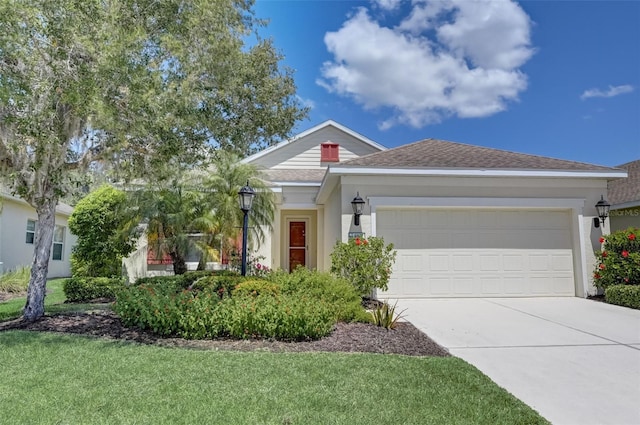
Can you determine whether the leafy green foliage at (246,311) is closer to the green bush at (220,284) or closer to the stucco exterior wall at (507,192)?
the green bush at (220,284)

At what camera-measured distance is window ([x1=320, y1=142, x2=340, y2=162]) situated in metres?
15.2

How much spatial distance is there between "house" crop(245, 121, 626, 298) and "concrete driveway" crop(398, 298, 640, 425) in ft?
2.89

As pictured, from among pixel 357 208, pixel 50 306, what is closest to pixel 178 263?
pixel 50 306

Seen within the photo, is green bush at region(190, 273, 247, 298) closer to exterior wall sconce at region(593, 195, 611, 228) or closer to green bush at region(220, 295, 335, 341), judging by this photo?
green bush at region(220, 295, 335, 341)

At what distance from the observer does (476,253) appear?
30.5 feet

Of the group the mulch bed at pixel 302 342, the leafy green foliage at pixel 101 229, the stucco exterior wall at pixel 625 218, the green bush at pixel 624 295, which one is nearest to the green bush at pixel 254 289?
the mulch bed at pixel 302 342

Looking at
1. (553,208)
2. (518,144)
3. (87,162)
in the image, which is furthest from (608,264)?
(87,162)

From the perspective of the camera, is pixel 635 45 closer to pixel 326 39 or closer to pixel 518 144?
pixel 518 144

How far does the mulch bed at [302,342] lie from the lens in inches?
192

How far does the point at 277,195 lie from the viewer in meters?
13.0

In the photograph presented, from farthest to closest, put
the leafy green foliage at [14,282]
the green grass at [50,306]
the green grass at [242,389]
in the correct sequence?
1. the leafy green foliage at [14,282]
2. the green grass at [50,306]
3. the green grass at [242,389]

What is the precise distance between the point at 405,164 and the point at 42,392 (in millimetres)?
7841

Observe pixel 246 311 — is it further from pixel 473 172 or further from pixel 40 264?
pixel 473 172

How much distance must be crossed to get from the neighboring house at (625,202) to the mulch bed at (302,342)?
370 inches
